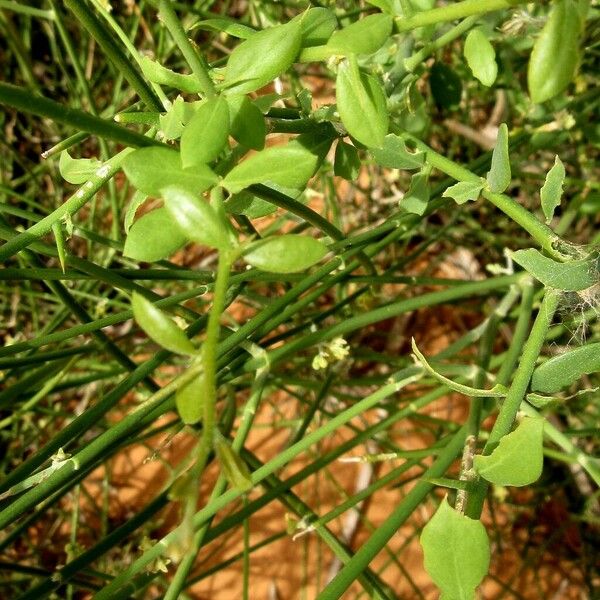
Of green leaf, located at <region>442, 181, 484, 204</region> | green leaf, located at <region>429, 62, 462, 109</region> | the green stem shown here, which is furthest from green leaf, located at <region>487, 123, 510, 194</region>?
green leaf, located at <region>429, 62, 462, 109</region>

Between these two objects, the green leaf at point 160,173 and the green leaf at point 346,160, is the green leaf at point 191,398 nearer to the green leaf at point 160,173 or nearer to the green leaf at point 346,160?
the green leaf at point 160,173

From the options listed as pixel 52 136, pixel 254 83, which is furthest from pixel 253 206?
pixel 52 136

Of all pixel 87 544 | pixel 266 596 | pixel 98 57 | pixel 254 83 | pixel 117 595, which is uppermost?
pixel 254 83

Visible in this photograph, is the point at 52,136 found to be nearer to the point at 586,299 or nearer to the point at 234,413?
the point at 234,413

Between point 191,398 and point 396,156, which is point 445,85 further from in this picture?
point 191,398

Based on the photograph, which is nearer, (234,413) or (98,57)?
(234,413)
